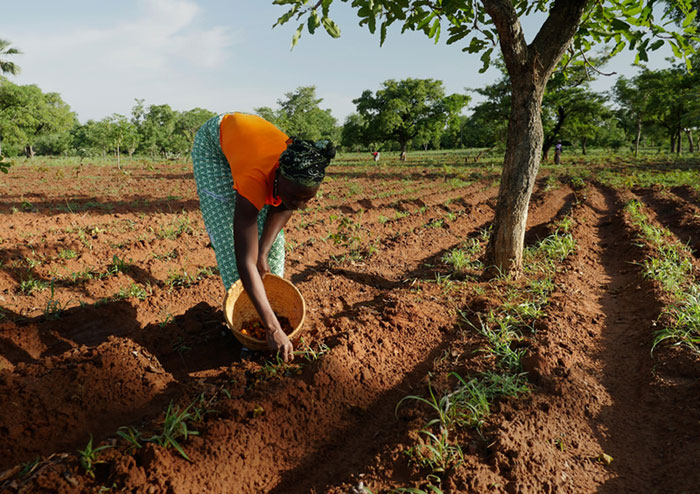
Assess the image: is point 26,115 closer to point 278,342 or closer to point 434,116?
point 434,116

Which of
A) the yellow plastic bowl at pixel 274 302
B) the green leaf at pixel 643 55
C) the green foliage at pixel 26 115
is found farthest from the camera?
the green foliage at pixel 26 115

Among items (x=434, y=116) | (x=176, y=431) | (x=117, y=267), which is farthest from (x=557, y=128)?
(x=176, y=431)

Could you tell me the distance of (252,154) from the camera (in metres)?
2.30

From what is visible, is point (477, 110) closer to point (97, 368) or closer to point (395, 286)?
point (395, 286)

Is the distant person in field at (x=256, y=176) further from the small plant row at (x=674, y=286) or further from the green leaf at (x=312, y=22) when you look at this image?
the small plant row at (x=674, y=286)

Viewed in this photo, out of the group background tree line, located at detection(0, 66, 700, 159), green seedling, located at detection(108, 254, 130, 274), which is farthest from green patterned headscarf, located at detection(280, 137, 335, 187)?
background tree line, located at detection(0, 66, 700, 159)

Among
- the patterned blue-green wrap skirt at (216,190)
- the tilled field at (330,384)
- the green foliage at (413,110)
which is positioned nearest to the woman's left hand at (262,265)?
the patterned blue-green wrap skirt at (216,190)

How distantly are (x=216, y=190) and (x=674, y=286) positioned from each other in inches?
159

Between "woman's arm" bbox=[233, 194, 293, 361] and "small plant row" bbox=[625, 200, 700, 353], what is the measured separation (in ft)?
8.00

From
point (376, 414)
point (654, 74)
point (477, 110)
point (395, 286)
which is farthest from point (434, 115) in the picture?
point (376, 414)

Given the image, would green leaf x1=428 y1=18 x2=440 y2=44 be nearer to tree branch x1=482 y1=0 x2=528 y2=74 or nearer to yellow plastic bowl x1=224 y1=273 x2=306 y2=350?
tree branch x1=482 y1=0 x2=528 y2=74

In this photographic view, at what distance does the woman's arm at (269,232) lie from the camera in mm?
2812

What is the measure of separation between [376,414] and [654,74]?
35.2 metres

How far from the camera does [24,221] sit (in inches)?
281
